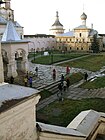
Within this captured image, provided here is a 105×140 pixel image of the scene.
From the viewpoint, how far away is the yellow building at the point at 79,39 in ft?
209

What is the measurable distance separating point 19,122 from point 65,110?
35.8ft

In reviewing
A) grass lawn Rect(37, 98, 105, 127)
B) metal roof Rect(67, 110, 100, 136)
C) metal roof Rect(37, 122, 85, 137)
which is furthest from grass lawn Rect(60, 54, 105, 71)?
metal roof Rect(37, 122, 85, 137)

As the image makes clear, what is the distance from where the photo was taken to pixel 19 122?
317cm

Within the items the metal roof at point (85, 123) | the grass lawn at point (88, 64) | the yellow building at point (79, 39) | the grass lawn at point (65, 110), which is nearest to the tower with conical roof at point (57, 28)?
the yellow building at point (79, 39)

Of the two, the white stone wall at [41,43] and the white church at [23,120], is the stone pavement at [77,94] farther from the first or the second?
the white stone wall at [41,43]

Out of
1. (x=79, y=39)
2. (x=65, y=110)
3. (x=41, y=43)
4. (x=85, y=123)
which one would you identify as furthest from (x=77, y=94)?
(x=79, y=39)

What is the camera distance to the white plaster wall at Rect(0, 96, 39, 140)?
2.87 m

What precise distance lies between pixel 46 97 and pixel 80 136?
12.5 meters

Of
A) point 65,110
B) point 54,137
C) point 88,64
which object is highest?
point 54,137

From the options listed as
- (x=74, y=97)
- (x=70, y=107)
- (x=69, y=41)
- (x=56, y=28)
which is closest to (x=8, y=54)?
(x=74, y=97)

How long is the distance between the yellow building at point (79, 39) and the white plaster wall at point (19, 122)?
5943cm

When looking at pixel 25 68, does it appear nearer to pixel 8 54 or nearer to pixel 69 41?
pixel 8 54

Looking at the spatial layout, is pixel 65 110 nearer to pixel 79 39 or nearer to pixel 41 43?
pixel 41 43

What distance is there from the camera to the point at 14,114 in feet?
9.93
